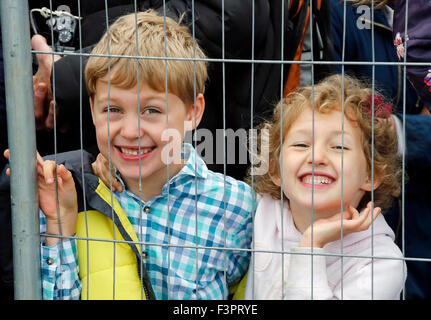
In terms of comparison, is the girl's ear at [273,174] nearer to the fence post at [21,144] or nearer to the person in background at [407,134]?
the person in background at [407,134]

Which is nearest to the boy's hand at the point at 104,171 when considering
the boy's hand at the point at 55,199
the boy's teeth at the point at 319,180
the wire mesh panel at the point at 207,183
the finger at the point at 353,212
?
the wire mesh panel at the point at 207,183

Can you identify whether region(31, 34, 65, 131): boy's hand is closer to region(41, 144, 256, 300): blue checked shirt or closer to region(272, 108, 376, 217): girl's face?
region(41, 144, 256, 300): blue checked shirt

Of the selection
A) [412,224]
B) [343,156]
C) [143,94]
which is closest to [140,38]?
[143,94]

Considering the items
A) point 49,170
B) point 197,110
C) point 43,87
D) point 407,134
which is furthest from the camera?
point 43,87

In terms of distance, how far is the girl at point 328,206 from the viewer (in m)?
1.98

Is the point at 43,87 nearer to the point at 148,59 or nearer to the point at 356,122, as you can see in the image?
the point at 148,59

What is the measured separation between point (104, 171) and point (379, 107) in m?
0.82

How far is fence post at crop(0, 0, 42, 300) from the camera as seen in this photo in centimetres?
198

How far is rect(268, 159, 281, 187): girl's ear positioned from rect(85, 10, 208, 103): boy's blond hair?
302 millimetres

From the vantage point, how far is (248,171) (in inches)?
91.4

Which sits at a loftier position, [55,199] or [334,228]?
[55,199]

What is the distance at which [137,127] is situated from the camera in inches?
81.0

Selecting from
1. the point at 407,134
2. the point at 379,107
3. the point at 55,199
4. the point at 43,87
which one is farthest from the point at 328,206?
the point at 43,87
